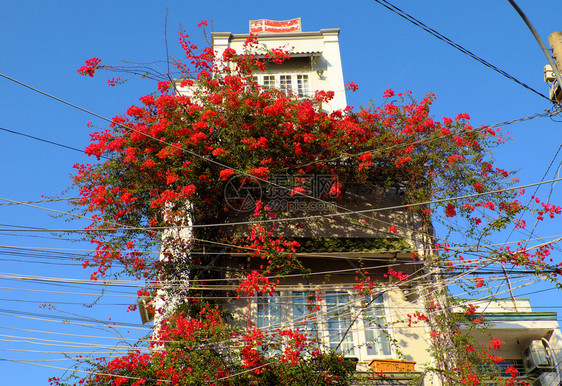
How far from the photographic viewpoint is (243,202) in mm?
13703

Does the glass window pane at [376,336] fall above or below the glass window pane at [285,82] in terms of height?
below

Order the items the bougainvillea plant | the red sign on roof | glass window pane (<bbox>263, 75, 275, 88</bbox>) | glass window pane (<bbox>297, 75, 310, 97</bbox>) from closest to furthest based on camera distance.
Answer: the bougainvillea plant, glass window pane (<bbox>297, 75, 310, 97</bbox>), glass window pane (<bbox>263, 75, 275, 88</bbox>), the red sign on roof

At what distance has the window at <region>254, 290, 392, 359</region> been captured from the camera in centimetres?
1248

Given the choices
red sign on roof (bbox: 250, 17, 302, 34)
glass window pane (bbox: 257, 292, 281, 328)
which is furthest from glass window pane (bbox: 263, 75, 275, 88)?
glass window pane (bbox: 257, 292, 281, 328)

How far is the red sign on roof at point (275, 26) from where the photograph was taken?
21266 millimetres

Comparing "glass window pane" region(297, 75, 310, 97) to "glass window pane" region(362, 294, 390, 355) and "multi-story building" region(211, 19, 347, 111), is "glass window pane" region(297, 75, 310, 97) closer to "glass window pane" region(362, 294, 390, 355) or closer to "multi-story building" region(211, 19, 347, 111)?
"multi-story building" region(211, 19, 347, 111)

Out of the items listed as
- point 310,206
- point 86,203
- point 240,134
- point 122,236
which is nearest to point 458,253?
point 310,206

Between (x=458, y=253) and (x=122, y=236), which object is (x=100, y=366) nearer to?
(x=122, y=236)

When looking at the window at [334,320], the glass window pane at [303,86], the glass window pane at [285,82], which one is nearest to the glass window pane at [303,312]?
the window at [334,320]

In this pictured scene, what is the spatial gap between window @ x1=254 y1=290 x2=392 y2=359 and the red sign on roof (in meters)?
11.7

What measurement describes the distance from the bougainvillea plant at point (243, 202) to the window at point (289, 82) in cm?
421

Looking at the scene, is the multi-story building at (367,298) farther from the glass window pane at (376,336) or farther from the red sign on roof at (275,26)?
the red sign on roof at (275,26)

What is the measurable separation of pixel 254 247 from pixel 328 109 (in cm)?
699

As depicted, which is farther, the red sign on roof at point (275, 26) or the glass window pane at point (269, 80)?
the red sign on roof at point (275, 26)
